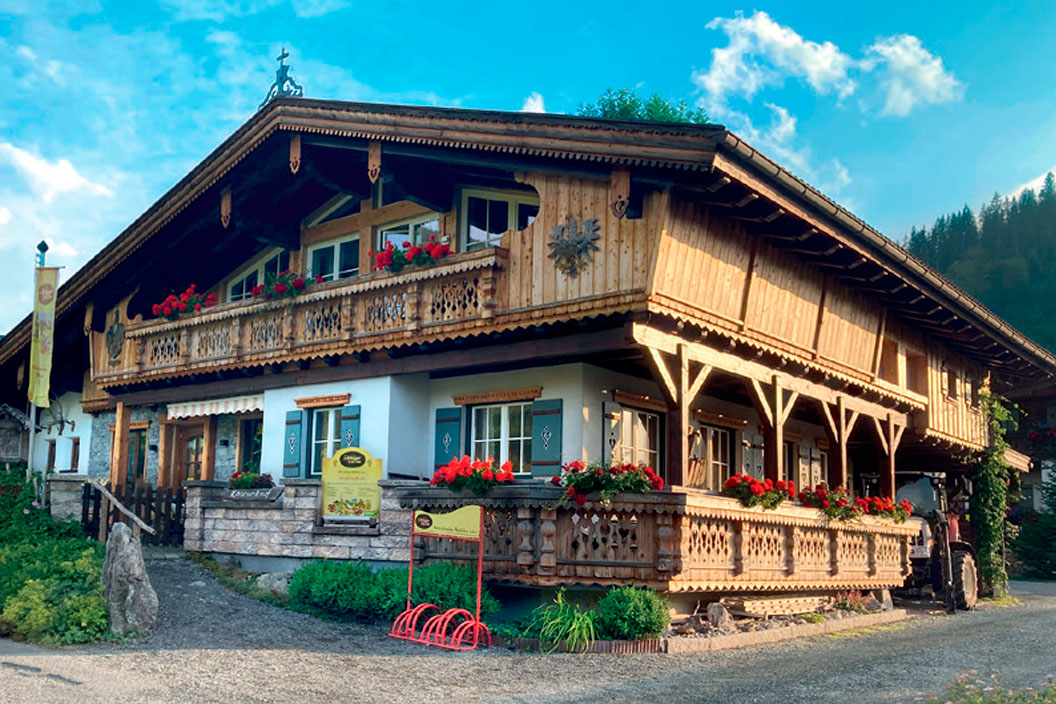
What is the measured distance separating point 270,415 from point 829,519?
10003 mm

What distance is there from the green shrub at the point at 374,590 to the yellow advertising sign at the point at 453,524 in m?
0.86

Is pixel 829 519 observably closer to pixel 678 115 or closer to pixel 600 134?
pixel 600 134

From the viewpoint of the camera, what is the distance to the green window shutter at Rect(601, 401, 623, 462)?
16.2m

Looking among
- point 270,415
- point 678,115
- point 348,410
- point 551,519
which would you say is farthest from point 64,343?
point 678,115

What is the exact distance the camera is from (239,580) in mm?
16609

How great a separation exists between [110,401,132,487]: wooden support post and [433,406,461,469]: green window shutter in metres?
8.72

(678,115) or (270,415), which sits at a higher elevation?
(678,115)

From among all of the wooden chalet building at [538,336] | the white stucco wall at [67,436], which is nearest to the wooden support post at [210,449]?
the wooden chalet building at [538,336]

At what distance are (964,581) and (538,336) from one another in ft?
35.4

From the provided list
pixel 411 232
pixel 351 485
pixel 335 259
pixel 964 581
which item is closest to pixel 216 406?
pixel 335 259

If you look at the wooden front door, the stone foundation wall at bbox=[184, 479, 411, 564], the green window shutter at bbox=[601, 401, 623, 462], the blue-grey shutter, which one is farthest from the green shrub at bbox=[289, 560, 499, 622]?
the wooden front door

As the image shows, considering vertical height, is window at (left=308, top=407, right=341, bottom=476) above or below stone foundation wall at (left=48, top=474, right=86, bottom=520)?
above

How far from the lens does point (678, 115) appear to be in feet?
131

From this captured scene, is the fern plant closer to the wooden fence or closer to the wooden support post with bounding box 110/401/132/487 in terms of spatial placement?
the wooden fence
